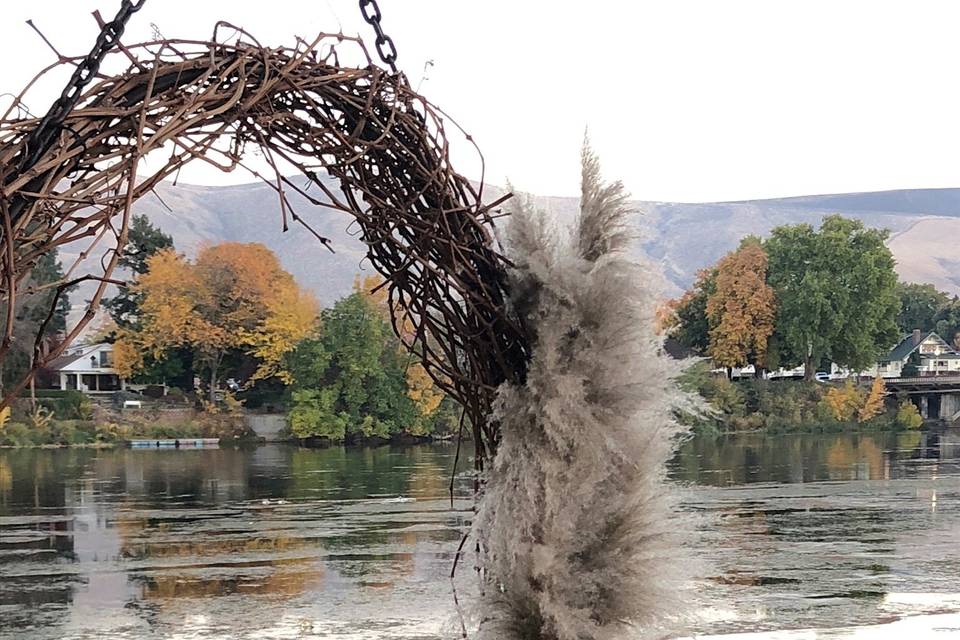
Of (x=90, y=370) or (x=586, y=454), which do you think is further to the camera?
(x=90, y=370)

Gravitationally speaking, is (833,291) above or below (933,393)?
above

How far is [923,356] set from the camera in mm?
72000

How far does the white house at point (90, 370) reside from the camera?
56.0 meters

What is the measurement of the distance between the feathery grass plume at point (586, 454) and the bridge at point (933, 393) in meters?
54.3


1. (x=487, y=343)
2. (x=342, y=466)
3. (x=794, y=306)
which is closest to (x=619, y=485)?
(x=487, y=343)

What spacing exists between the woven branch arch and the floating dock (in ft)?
124

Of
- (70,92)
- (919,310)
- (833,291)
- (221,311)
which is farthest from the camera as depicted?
(919,310)

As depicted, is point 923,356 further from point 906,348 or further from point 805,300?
point 805,300

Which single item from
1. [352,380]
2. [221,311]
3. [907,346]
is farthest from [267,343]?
[907,346]

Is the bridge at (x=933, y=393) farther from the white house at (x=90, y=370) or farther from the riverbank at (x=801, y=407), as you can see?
the white house at (x=90, y=370)

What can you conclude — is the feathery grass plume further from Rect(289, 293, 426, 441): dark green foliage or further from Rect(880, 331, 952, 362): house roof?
Rect(880, 331, 952, 362): house roof

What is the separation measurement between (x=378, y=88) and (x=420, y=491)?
61.8 feet

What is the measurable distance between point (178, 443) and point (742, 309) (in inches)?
972

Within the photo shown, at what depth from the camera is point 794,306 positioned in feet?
167
